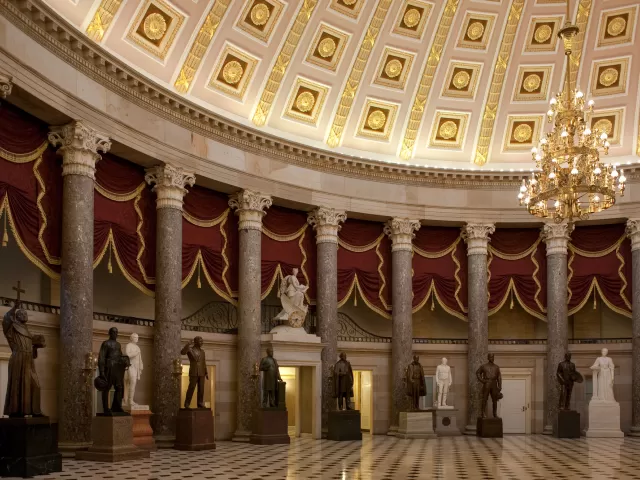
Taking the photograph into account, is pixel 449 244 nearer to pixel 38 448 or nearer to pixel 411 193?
pixel 411 193

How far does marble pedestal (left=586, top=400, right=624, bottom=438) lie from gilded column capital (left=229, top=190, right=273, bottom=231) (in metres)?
11.6

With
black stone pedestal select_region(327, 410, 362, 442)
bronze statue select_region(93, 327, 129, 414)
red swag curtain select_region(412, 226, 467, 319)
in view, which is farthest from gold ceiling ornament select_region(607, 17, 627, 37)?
bronze statue select_region(93, 327, 129, 414)

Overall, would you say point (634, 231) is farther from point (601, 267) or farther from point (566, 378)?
point (566, 378)

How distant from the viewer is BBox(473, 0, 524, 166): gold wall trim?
2648 cm

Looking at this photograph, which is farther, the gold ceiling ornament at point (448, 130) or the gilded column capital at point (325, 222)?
the gold ceiling ornament at point (448, 130)

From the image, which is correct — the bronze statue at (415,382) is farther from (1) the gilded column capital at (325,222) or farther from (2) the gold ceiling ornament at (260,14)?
(2) the gold ceiling ornament at (260,14)

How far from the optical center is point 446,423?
87.7ft

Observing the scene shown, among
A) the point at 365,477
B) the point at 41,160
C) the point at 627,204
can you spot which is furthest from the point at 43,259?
the point at 627,204

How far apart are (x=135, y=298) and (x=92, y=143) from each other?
6.16 meters

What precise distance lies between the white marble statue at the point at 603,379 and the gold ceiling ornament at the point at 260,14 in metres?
14.1

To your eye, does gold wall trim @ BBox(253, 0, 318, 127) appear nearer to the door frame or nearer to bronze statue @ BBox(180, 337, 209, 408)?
bronze statue @ BBox(180, 337, 209, 408)

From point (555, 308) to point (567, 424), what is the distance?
13.4 feet

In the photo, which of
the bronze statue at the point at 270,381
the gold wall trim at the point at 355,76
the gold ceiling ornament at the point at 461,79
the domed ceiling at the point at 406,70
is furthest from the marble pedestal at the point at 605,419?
the gold wall trim at the point at 355,76

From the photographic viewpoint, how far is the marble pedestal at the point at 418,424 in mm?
24438
